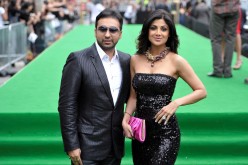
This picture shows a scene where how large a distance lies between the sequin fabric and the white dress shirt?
155 millimetres

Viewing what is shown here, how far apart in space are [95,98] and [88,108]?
0.28 feet

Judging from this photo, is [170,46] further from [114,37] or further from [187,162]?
[187,162]

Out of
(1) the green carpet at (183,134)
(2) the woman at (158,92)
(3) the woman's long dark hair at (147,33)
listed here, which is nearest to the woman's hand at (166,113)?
(2) the woman at (158,92)

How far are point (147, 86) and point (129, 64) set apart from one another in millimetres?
212

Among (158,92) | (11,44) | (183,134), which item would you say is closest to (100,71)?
(158,92)

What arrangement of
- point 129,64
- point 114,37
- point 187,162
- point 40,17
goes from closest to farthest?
point 114,37
point 129,64
point 187,162
point 40,17

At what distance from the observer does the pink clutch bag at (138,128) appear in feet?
10.9

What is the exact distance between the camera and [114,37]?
10.6 ft

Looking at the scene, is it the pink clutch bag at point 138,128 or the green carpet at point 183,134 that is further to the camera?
the green carpet at point 183,134

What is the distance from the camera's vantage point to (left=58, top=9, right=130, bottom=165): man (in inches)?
125

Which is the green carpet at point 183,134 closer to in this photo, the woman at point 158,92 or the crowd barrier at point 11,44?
the woman at point 158,92

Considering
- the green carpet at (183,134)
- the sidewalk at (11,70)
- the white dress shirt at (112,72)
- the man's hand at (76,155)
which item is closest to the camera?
the man's hand at (76,155)

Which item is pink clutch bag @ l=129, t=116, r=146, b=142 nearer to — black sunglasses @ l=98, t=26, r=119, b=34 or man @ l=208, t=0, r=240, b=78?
black sunglasses @ l=98, t=26, r=119, b=34

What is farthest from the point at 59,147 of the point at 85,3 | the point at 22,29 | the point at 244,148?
the point at 85,3
